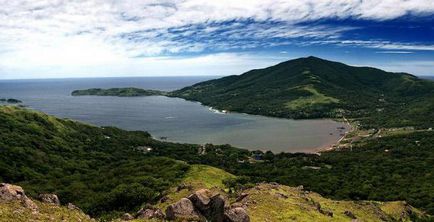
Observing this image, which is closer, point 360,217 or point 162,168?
point 360,217

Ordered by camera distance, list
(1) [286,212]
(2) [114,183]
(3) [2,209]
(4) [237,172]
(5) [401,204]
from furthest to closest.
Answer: (4) [237,172]
(2) [114,183]
(5) [401,204]
(1) [286,212]
(3) [2,209]

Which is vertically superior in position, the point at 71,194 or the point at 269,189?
A: the point at 269,189

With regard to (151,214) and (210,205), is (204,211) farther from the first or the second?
(151,214)

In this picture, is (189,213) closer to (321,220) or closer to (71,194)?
(321,220)

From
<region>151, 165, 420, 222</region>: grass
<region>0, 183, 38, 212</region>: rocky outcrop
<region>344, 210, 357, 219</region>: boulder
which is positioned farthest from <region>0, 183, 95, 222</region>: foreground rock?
<region>344, 210, 357, 219</region>: boulder

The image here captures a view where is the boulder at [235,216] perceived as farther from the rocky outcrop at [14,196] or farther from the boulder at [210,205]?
the rocky outcrop at [14,196]

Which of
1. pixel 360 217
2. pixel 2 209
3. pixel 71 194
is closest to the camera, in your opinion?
pixel 2 209

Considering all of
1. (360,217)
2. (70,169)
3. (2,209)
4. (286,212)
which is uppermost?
(2,209)

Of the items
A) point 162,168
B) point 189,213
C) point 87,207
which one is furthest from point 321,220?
point 162,168
